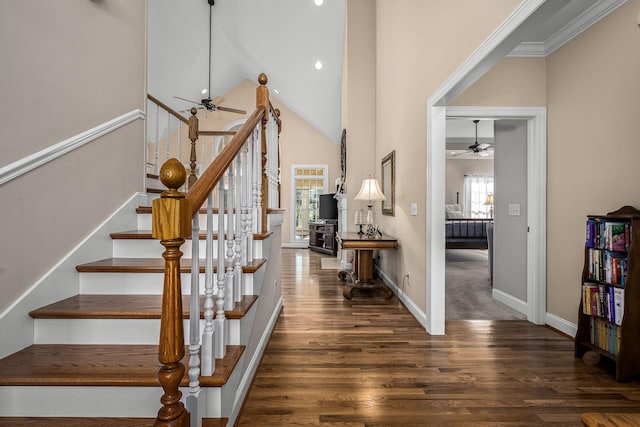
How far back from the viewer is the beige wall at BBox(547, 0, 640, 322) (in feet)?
7.07

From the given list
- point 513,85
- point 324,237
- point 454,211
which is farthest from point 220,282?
point 454,211

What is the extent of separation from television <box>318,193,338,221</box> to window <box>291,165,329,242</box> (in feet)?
3.57

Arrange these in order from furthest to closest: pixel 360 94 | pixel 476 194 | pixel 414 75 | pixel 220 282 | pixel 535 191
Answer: pixel 476 194, pixel 360 94, pixel 414 75, pixel 535 191, pixel 220 282

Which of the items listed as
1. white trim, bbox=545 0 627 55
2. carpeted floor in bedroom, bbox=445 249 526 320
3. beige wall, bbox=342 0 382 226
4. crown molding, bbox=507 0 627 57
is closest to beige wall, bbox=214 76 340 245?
beige wall, bbox=342 0 382 226

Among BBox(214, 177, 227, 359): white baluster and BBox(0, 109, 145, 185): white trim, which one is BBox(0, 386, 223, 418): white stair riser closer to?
BBox(214, 177, 227, 359): white baluster

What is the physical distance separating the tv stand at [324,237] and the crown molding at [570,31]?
4.96 metres

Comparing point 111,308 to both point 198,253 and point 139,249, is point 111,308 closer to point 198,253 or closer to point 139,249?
point 139,249

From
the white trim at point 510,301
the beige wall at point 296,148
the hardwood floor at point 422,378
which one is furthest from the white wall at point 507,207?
the beige wall at point 296,148

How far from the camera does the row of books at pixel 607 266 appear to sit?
1.98m

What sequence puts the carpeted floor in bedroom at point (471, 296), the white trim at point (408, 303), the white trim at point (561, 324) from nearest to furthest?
the white trim at point (561, 324)
the white trim at point (408, 303)
the carpeted floor in bedroom at point (471, 296)

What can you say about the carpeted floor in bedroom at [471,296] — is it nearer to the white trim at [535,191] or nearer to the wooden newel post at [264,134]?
the white trim at [535,191]

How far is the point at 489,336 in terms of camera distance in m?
2.59

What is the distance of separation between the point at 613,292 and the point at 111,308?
295cm

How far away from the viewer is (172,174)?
89 centimetres
